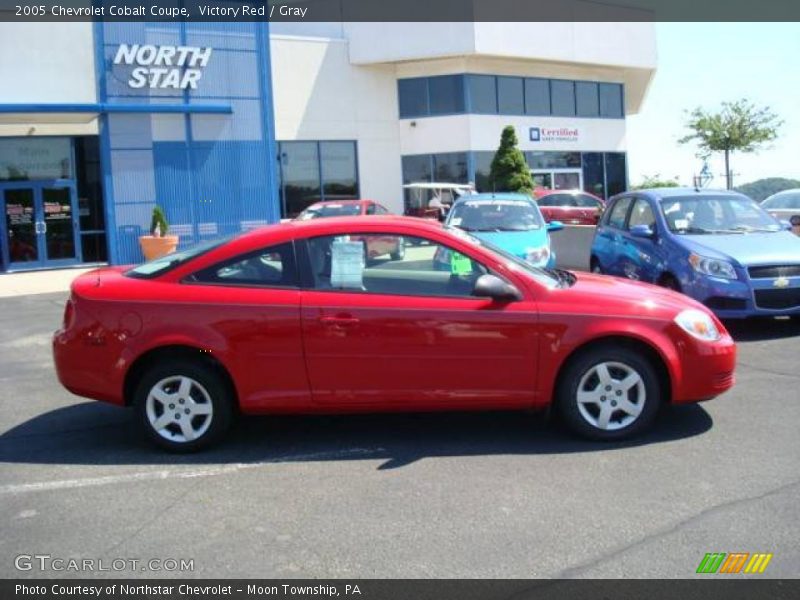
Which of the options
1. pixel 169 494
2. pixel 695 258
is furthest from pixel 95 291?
pixel 695 258

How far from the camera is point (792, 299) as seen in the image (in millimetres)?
8453

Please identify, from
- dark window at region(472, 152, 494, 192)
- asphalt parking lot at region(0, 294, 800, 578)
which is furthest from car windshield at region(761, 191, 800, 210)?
dark window at region(472, 152, 494, 192)

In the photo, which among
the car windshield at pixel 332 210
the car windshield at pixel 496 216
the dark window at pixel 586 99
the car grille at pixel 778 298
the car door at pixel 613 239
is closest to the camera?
the car grille at pixel 778 298

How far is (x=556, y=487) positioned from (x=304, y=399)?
1698 millimetres

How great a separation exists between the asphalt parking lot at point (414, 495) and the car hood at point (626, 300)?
0.85 metres

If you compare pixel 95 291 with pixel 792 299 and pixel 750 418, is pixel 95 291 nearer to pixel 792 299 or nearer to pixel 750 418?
pixel 750 418

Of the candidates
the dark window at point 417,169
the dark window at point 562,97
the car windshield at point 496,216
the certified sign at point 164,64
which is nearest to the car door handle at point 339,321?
the car windshield at point 496,216

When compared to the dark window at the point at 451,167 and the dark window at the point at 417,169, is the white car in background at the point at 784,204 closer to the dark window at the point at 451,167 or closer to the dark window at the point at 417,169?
the dark window at the point at 451,167

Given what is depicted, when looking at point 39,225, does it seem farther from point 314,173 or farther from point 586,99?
point 586,99

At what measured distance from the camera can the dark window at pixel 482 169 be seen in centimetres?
3025

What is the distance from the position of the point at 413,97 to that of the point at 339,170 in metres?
4.08
